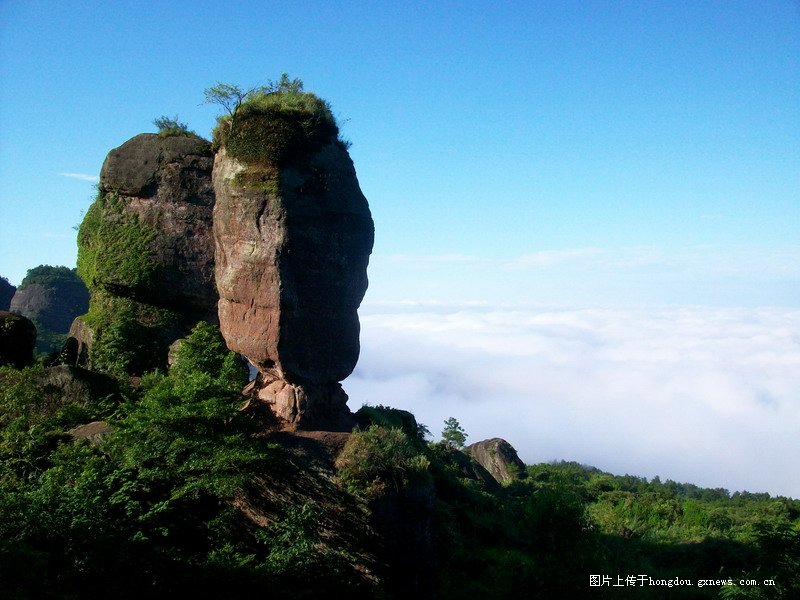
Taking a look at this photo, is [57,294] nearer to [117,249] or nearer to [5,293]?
[5,293]

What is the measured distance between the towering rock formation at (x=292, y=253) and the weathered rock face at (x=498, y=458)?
17995 mm

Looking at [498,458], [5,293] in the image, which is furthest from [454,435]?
[5,293]

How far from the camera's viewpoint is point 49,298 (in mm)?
53531

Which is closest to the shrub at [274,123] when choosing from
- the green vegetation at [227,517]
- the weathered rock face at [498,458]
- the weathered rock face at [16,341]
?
the green vegetation at [227,517]

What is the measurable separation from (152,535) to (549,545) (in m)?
8.79

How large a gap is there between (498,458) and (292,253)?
2130cm

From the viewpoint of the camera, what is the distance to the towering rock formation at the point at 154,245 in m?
20.6

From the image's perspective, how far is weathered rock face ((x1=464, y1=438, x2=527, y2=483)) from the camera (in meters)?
32.4

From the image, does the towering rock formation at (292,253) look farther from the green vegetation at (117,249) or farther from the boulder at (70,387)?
the green vegetation at (117,249)

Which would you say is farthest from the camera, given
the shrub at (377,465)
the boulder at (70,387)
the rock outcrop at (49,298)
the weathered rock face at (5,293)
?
the rock outcrop at (49,298)

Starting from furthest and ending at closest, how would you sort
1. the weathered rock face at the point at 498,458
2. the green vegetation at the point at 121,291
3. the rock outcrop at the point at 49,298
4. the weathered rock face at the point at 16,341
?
the rock outcrop at the point at 49,298 → the weathered rock face at the point at 498,458 → the green vegetation at the point at 121,291 → the weathered rock face at the point at 16,341

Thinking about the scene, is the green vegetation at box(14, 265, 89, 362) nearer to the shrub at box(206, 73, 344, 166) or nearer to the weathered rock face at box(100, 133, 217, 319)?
the weathered rock face at box(100, 133, 217, 319)

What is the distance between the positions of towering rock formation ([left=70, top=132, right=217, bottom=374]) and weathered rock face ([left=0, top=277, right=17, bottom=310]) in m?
Result: 32.0

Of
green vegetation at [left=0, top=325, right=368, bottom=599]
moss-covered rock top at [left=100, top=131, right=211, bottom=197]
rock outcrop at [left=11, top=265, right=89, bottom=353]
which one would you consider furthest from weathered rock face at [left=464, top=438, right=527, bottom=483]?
rock outcrop at [left=11, top=265, right=89, bottom=353]
